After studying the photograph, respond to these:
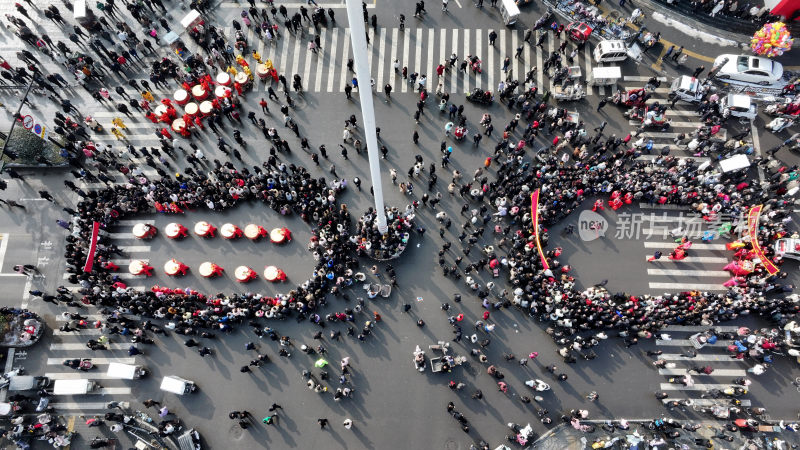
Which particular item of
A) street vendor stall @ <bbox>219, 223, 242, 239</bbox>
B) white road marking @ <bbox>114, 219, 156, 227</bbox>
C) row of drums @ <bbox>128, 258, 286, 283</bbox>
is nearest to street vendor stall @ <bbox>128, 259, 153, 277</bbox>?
row of drums @ <bbox>128, 258, 286, 283</bbox>

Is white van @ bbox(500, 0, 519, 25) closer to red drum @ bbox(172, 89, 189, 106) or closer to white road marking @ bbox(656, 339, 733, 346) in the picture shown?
red drum @ bbox(172, 89, 189, 106)

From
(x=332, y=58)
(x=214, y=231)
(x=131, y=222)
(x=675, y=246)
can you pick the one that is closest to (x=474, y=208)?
(x=675, y=246)

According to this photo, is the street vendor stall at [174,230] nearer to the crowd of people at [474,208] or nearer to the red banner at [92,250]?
the crowd of people at [474,208]


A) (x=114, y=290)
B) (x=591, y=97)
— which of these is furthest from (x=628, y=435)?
(x=114, y=290)

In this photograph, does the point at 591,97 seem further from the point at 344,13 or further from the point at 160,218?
the point at 160,218

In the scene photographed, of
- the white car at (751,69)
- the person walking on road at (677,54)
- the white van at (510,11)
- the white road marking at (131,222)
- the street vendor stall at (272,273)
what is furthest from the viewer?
the white van at (510,11)

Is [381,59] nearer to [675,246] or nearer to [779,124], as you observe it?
[675,246]

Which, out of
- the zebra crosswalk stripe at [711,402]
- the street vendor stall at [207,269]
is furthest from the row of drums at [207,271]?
the zebra crosswalk stripe at [711,402]
